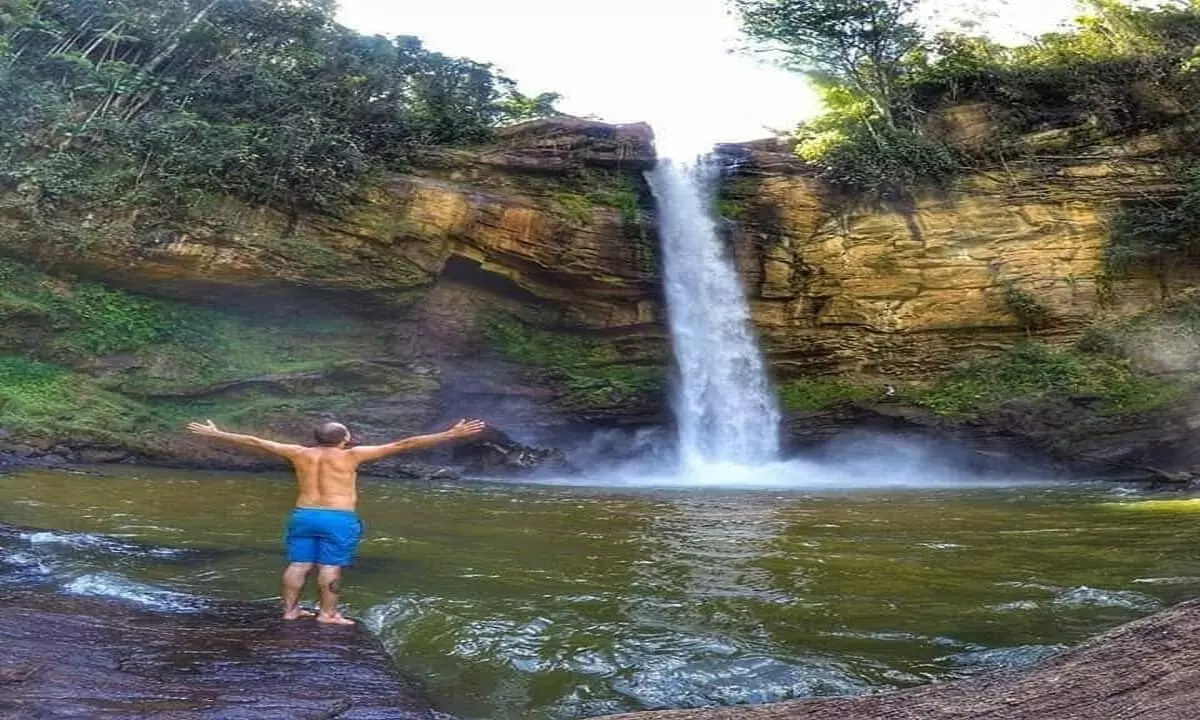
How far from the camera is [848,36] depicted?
2166 centimetres

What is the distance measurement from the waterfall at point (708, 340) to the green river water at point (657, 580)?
7841 millimetres

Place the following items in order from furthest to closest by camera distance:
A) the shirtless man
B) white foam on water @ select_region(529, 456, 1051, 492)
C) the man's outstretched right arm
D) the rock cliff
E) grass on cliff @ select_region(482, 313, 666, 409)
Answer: grass on cliff @ select_region(482, 313, 666, 409) < the rock cliff < white foam on water @ select_region(529, 456, 1051, 492) < the man's outstretched right arm < the shirtless man

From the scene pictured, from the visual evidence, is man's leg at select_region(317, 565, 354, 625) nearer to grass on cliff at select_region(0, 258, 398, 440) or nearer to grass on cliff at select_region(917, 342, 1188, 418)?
grass on cliff at select_region(0, 258, 398, 440)

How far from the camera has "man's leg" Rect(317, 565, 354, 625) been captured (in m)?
5.37

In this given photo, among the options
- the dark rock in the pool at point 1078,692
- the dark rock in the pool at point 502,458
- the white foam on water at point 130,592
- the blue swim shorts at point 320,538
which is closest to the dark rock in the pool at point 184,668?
the white foam on water at point 130,592

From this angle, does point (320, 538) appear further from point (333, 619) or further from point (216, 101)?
point (216, 101)

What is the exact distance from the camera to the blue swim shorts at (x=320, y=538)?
5543 millimetres

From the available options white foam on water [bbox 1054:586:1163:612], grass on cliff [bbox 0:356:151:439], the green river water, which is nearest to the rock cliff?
grass on cliff [bbox 0:356:151:439]

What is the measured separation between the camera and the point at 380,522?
9922 millimetres

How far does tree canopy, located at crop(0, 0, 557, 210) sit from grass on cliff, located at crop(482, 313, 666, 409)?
4381mm

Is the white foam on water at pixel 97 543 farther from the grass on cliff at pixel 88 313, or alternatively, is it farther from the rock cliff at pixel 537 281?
the grass on cliff at pixel 88 313

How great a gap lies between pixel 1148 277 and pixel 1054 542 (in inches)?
547

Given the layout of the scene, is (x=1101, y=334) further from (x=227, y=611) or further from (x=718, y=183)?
(x=227, y=611)

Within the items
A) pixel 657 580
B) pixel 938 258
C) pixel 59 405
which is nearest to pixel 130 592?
pixel 657 580
